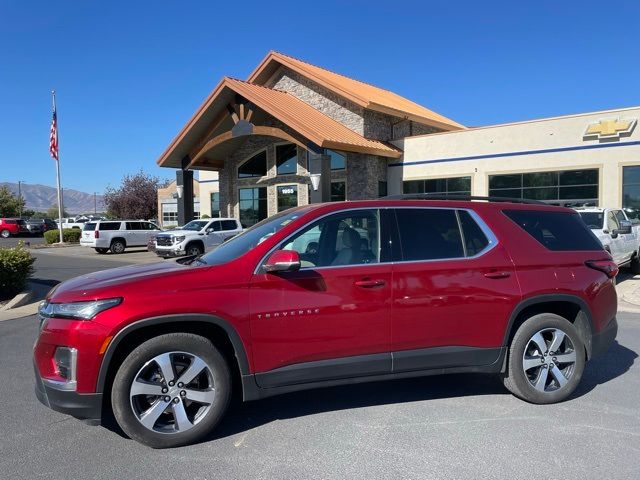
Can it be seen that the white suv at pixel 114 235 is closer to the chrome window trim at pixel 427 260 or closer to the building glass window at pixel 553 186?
the building glass window at pixel 553 186

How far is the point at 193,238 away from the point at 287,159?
802 cm

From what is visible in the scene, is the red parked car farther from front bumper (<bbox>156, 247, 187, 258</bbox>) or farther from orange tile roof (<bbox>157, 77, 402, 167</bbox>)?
front bumper (<bbox>156, 247, 187, 258</bbox>)

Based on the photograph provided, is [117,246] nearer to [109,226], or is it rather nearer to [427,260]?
[109,226]

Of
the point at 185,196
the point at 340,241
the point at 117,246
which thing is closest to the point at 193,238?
the point at 185,196

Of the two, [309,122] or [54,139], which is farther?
[54,139]

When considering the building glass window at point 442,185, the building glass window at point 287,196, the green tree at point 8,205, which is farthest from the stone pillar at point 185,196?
the green tree at point 8,205

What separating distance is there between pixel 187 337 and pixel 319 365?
97 centimetres

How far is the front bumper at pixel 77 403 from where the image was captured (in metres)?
3.38

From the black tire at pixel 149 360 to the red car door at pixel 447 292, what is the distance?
1.33 meters

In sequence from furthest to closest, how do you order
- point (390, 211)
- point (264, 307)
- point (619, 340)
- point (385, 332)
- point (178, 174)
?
point (178, 174), point (619, 340), point (390, 211), point (385, 332), point (264, 307)

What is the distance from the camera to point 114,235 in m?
23.8

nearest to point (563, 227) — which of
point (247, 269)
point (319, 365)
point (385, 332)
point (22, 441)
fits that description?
point (385, 332)

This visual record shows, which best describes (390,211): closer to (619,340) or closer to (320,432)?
(320,432)

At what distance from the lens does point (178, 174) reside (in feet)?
81.6
